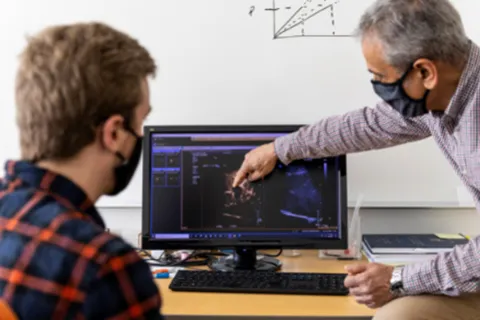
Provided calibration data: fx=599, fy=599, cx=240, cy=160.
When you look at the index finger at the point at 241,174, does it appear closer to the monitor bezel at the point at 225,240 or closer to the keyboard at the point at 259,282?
the monitor bezel at the point at 225,240

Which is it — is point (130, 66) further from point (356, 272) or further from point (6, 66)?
point (6, 66)

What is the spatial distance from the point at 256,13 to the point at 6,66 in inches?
37.2

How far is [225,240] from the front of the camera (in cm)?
193

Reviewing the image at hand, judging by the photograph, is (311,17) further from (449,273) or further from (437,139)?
(449,273)

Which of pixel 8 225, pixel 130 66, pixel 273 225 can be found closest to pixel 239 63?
pixel 273 225

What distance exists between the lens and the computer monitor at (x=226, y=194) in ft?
6.33

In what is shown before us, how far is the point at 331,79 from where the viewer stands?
7.13ft

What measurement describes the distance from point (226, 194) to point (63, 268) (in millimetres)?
1128

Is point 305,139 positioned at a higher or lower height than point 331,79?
lower

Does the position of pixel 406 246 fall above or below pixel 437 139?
below

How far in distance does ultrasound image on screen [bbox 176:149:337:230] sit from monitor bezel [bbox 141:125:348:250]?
2.0 inches

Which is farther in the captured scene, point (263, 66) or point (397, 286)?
point (263, 66)

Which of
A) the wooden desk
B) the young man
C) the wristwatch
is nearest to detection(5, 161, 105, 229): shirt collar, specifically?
the young man

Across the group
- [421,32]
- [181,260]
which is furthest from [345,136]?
[181,260]
